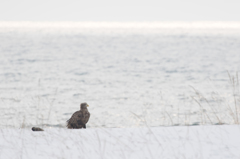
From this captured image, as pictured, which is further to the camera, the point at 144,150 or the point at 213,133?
the point at 213,133

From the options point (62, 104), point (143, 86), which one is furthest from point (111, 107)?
point (143, 86)

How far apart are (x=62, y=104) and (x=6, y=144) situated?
38.0 feet

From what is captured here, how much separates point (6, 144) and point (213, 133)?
2.67 metres

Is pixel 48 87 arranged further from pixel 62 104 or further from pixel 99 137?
pixel 99 137

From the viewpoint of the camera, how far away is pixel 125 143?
13.0ft

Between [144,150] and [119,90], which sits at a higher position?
[144,150]

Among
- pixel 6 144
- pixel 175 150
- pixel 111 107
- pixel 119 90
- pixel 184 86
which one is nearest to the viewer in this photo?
pixel 175 150

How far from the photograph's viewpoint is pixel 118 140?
4.03 m

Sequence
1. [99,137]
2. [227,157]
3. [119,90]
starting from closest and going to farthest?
[227,157], [99,137], [119,90]

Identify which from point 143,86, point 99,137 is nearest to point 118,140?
Answer: point 99,137

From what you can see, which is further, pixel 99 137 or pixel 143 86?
pixel 143 86

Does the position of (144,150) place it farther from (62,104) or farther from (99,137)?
(62,104)

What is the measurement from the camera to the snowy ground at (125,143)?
3.59 m

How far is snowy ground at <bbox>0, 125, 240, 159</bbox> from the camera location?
3.59 meters
